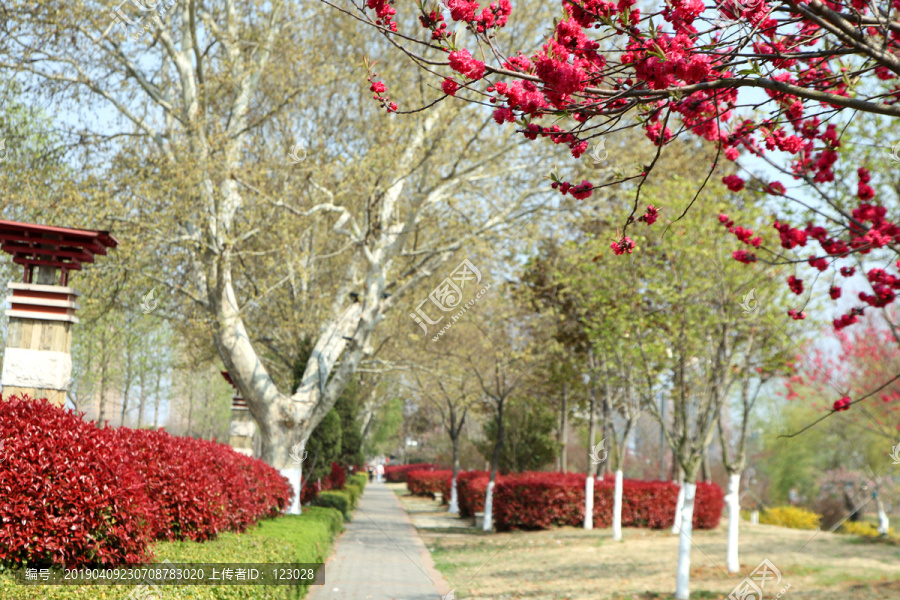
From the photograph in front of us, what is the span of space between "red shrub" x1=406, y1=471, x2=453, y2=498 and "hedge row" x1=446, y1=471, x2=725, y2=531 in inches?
540

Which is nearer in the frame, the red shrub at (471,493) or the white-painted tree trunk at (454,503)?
the red shrub at (471,493)

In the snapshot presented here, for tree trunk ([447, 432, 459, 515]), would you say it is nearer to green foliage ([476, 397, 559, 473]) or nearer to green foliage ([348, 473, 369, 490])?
green foliage ([476, 397, 559, 473])

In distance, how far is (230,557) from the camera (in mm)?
5871

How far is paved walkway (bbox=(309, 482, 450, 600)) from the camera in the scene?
30.9 ft

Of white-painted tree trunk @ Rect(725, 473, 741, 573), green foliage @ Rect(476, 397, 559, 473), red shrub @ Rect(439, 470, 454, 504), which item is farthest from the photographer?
red shrub @ Rect(439, 470, 454, 504)

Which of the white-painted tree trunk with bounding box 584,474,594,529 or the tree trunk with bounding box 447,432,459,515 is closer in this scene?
the white-painted tree trunk with bounding box 584,474,594,529

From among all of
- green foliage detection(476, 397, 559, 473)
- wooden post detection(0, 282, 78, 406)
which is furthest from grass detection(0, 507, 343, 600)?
green foliage detection(476, 397, 559, 473)

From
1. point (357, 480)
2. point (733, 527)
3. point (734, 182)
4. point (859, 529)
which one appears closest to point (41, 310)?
point (734, 182)

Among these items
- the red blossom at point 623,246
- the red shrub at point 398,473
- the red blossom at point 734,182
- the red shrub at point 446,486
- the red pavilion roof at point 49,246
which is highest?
the red blossom at point 734,182

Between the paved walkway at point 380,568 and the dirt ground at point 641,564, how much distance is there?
0.37 m

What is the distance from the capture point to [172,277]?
12.9 meters

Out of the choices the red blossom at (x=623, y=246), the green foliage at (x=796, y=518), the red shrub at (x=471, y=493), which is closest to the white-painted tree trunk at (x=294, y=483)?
the red shrub at (x=471, y=493)

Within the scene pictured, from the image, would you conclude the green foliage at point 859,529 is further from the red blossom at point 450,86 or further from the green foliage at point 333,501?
the red blossom at point 450,86

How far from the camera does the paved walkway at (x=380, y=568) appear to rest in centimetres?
942
